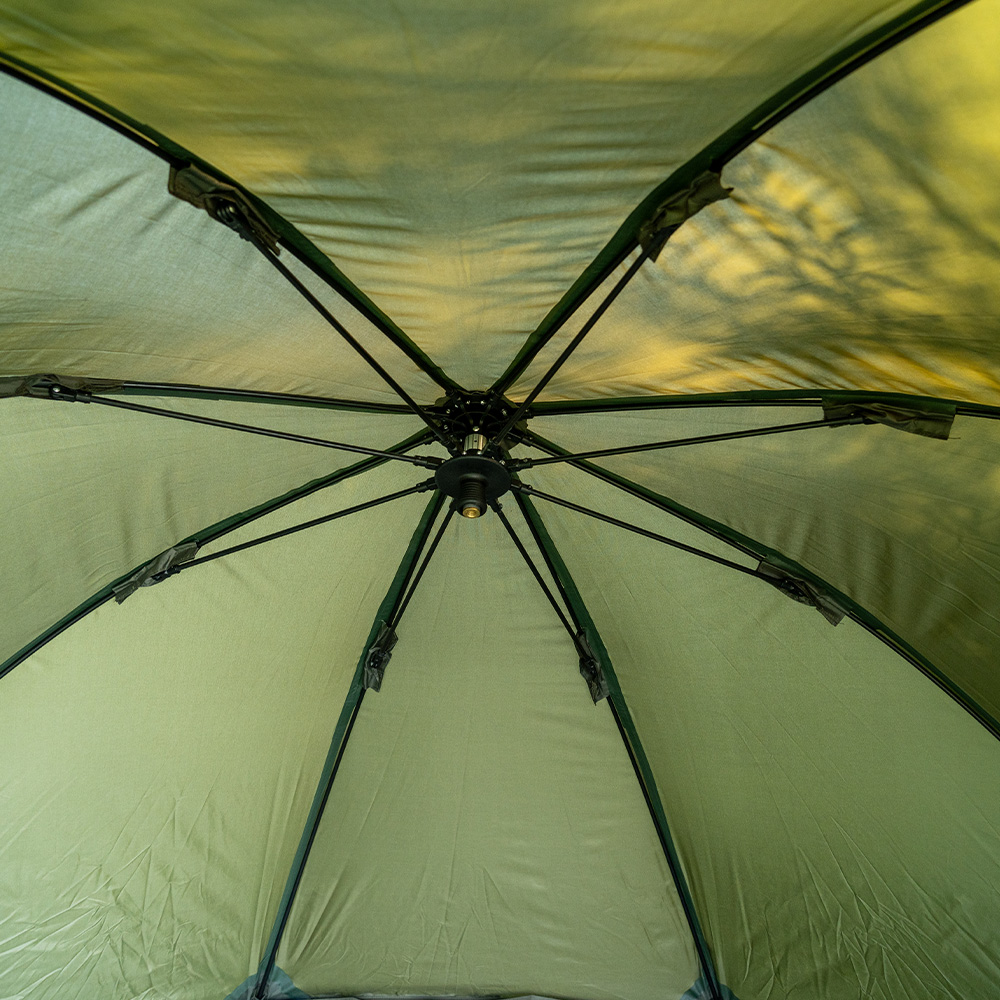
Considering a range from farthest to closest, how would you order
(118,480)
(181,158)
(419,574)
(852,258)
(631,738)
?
(631,738), (419,574), (118,480), (852,258), (181,158)

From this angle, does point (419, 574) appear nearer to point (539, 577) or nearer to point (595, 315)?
point (539, 577)

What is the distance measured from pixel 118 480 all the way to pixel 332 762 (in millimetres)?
1209

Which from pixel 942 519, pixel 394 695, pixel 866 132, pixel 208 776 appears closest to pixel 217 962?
pixel 208 776

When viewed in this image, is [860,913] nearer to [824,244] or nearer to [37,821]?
[824,244]

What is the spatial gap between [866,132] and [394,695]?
6.84ft

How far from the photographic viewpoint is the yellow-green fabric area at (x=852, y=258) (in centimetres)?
117

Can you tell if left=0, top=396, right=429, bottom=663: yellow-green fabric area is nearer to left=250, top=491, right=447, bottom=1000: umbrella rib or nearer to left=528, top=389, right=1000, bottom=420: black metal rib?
left=250, top=491, right=447, bottom=1000: umbrella rib

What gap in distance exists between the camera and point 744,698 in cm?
233

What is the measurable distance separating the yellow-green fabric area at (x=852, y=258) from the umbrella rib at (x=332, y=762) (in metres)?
0.81

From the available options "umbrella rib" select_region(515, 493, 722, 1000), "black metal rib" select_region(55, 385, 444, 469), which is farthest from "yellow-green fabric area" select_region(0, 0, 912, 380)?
"umbrella rib" select_region(515, 493, 722, 1000)

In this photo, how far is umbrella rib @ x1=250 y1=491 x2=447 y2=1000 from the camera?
2410 mm

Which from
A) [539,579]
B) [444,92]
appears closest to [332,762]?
[539,579]

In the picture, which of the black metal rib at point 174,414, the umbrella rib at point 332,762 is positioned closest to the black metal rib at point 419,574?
the umbrella rib at point 332,762

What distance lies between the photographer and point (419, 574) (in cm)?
223
